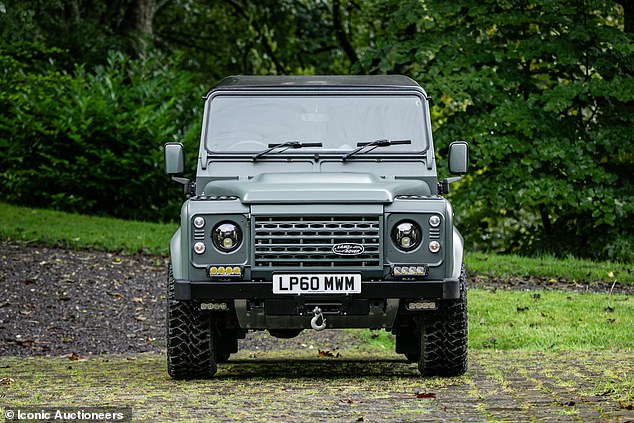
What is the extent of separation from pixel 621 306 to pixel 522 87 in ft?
24.9

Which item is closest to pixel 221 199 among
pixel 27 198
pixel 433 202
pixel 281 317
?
pixel 281 317

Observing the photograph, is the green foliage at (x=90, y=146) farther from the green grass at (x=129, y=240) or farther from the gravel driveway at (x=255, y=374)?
the gravel driveway at (x=255, y=374)

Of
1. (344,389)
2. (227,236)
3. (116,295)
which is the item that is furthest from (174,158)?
(116,295)

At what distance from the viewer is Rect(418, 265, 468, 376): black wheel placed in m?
8.68

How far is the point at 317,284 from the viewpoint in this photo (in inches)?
326

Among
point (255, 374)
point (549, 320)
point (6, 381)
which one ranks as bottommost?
point (549, 320)

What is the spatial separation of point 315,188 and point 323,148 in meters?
1.18

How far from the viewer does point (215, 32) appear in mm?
38156

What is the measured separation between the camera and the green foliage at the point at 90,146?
81.0 feet

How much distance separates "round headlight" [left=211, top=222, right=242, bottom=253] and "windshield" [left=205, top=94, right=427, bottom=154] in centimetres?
132

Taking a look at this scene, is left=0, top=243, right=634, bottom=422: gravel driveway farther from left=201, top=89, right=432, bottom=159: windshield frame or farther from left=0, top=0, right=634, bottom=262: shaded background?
left=0, top=0, right=634, bottom=262: shaded background

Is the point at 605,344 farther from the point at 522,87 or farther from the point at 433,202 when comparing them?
the point at 522,87

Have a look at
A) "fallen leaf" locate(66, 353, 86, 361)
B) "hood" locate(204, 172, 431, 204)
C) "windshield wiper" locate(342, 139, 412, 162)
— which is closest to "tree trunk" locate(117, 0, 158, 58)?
"fallen leaf" locate(66, 353, 86, 361)

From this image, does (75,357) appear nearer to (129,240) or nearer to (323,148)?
(323,148)
